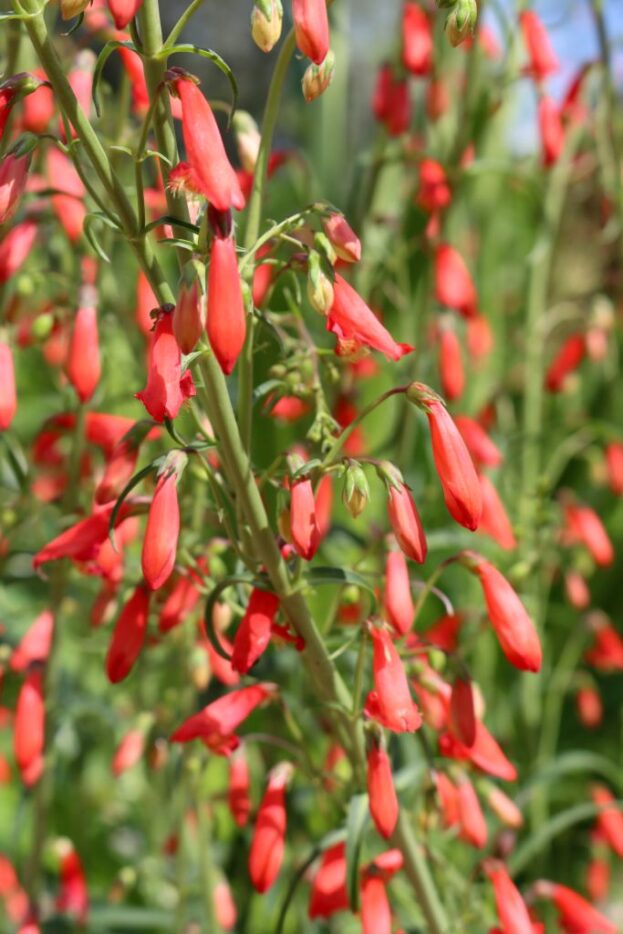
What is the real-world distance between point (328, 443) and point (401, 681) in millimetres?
233

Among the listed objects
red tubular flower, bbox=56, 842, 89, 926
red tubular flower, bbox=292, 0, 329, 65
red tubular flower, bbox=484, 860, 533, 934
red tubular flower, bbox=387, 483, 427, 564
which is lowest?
red tubular flower, bbox=56, 842, 89, 926

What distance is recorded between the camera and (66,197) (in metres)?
1.58

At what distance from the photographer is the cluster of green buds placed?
99cm

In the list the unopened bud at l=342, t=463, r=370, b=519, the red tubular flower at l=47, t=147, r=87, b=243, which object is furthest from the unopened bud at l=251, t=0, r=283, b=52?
the red tubular flower at l=47, t=147, r=87, b=243

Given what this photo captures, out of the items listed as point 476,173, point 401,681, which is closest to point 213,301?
point 401,681

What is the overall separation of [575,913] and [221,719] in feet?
2.15

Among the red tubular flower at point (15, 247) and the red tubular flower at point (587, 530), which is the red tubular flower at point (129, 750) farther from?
the red tubular flower at point (587, 530)

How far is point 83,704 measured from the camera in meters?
1.66

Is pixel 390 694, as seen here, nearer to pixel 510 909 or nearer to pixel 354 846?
pixel 354 846

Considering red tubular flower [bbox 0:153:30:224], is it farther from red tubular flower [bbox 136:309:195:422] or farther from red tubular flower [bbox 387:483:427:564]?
red tubular flower [bbox 387:483:427:564]

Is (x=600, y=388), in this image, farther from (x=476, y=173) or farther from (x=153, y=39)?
(x=153, y=39)

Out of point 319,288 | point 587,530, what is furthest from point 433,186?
point 319,288

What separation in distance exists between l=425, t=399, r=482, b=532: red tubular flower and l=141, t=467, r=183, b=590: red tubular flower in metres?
0.23

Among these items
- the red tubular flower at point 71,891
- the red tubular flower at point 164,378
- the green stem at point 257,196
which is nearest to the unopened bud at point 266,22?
the green stem at point 257,196
